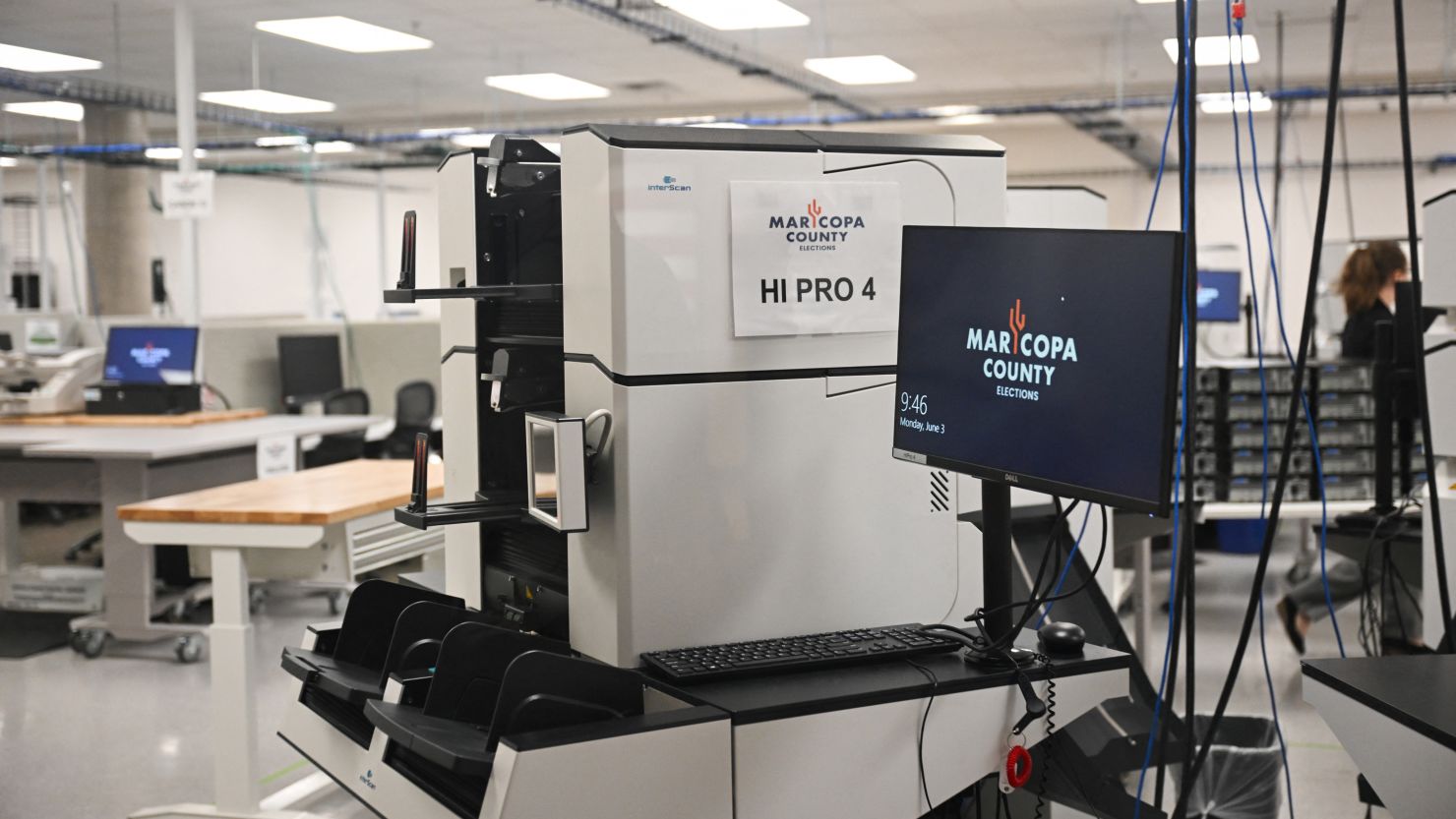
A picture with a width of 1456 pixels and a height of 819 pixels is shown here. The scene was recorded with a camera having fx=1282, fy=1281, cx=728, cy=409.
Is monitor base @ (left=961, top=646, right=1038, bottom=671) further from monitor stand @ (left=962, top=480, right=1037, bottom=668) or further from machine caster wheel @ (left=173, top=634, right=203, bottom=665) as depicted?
machine caster wheel @ (left=173, top=634, right=203, bottom=665)

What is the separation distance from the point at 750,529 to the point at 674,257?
1.33 feet

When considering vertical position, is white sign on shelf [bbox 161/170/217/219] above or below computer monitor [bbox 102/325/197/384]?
above

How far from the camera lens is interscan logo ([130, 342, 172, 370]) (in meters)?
5.53

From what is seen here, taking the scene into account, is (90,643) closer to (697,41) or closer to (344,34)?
(344,34)

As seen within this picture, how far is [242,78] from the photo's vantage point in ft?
30.6

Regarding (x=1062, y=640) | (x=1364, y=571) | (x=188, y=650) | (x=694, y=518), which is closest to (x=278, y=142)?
(x=188, y=650)

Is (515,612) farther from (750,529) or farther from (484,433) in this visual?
(750,529)

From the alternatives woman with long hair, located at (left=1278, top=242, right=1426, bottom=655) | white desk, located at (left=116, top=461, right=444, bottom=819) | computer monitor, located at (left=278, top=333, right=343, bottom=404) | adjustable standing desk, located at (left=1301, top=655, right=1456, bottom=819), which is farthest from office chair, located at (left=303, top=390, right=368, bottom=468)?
adjustable standing desk, located at (left=1301, top=655, right=1456, bottom=819)

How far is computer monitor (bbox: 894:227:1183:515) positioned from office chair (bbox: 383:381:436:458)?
5130 mm

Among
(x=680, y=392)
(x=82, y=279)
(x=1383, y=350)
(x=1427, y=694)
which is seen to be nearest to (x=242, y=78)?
(x=82, y=279)

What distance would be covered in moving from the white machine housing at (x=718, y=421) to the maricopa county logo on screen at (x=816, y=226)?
0.18 ft

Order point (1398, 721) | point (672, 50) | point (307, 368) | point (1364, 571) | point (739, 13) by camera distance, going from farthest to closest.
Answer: point (672, 50)
point (739, 13)
point (307, 368)
point (1364, 571)
point (1398, 721)

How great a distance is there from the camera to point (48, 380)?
5738 millimetres

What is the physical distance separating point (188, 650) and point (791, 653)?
11.4ft
